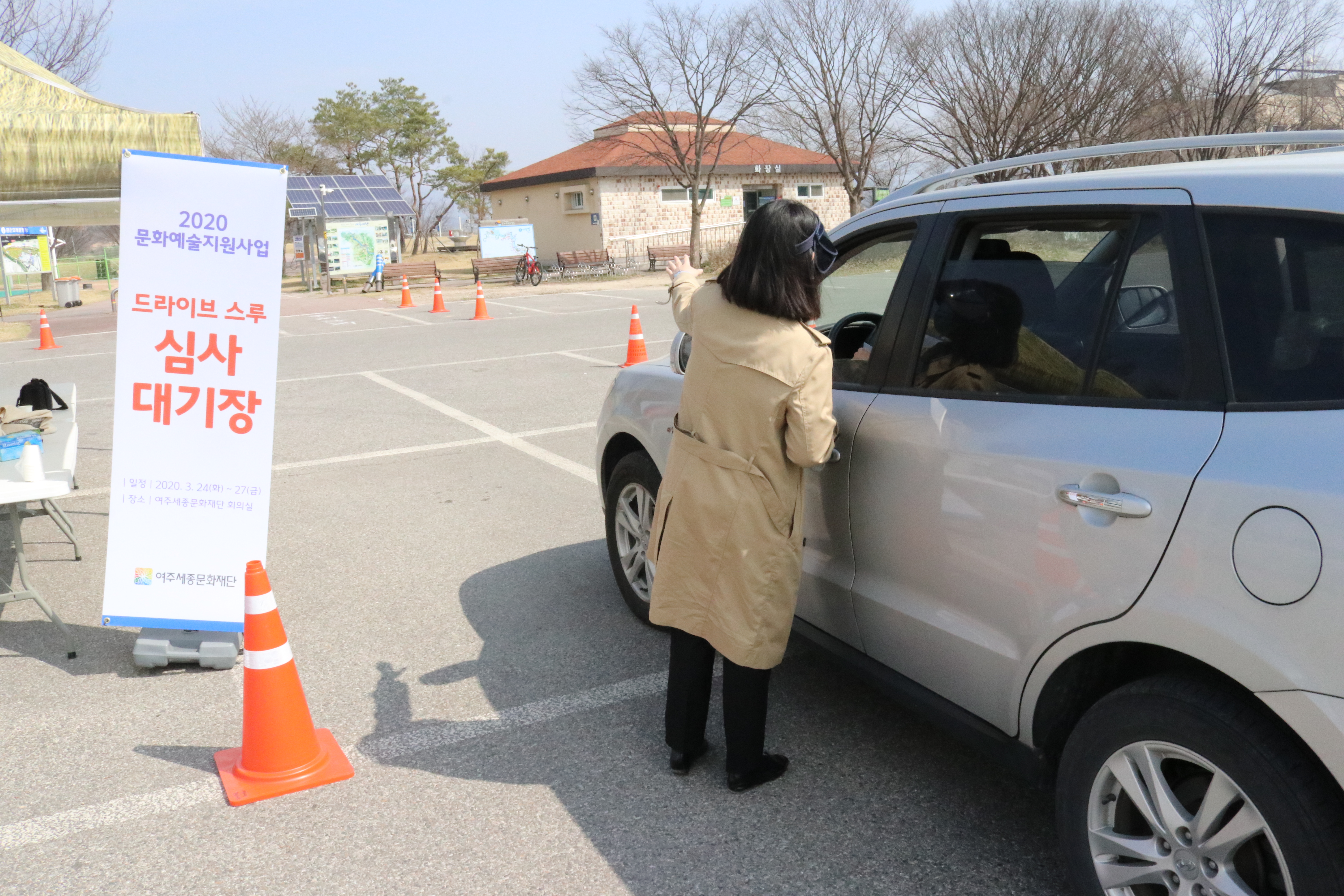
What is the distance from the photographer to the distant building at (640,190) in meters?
38.3

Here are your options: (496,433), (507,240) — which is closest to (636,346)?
(496,433)

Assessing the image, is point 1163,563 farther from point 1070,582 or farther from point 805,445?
point 805,445

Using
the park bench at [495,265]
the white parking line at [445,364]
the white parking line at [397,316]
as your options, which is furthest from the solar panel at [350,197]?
the white parking line at [445,364]

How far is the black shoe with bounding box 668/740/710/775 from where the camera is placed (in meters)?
3.55

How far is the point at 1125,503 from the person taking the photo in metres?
2.35

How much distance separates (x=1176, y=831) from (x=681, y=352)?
2411 mm

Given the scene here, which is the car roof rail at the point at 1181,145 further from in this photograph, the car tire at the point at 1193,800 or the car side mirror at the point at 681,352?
the car tire at the point at 1193,800

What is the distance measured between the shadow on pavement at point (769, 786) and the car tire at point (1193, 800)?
47cm

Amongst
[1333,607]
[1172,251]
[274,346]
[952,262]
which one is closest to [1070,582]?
[1333,607]

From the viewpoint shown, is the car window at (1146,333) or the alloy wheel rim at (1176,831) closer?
the alloy wheel rim at (1176,831)

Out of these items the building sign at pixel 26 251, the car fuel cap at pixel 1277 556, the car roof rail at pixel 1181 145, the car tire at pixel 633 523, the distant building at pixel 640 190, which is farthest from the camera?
the distant building at pixel 640 190

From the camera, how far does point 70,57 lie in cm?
3048

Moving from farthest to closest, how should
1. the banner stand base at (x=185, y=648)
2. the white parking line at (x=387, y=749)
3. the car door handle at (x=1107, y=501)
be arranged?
1. the banner stand base at (x=185, y=648)
2. the white parking line at (x=387, y=749)
3. the car door handle at (x=1107, y=501)

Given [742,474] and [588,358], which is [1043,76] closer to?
[588,358]
